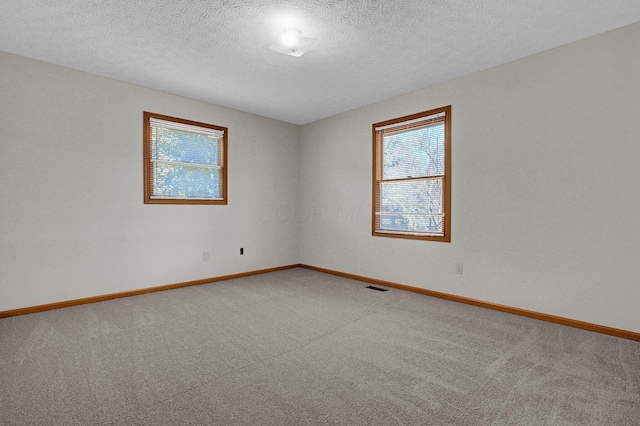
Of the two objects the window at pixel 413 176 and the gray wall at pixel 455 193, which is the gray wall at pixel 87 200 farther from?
the window at pixel 413 176

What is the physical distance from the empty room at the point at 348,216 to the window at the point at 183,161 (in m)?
0.03

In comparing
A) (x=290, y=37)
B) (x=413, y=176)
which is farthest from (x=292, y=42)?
(x=413, y=176)

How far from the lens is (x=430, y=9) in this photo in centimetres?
237

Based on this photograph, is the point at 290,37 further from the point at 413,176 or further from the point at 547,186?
the point at 547,186

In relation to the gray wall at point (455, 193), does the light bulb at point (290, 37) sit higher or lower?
higher

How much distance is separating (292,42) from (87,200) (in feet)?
9.55

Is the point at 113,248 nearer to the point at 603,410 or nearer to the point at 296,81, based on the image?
the point at 296,81

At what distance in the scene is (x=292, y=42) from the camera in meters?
2.65

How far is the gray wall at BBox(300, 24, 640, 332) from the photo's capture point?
2590 mm

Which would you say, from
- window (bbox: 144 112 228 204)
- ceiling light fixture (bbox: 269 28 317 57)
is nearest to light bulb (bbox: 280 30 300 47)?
ceiling light fixture (bbox: 269 28 317 57)

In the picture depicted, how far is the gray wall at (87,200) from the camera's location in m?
3.09

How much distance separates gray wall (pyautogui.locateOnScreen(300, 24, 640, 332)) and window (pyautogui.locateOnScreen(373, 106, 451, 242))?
0.13 metres

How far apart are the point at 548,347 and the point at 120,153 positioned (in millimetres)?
4812

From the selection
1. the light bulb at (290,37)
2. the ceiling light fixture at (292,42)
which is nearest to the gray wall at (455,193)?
the ceiling light fixture at (292,42)
